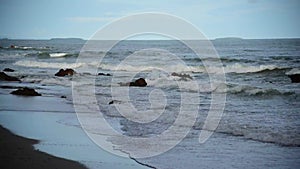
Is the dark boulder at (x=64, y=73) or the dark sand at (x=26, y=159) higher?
the dark boulder at (x=64, y=73)

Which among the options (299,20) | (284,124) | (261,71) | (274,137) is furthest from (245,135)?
(299,20)

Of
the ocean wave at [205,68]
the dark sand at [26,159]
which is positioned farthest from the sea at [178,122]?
the ocean wave at [205,68]

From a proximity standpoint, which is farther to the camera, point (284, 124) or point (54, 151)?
point (284, 124)

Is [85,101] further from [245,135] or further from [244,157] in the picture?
[244,157]

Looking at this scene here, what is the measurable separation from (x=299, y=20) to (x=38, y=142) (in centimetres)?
3473

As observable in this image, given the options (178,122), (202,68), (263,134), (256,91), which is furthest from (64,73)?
(263,134)

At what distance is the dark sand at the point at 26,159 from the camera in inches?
223

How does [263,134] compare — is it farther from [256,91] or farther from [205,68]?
[205,68]

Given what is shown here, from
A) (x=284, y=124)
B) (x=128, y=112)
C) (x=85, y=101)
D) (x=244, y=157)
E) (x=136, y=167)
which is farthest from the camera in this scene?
(x=85, y=101)

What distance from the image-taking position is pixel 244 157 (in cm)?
654

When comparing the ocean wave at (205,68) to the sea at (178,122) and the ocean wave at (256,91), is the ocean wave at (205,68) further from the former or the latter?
the ocean wave at (256,91)

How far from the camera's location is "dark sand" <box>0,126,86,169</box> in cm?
565

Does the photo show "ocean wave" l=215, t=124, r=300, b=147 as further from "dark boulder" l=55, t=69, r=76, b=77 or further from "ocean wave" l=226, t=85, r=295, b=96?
"dark boulder" l=55, t=69, r=76, b=77

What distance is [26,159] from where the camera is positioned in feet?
19.6
